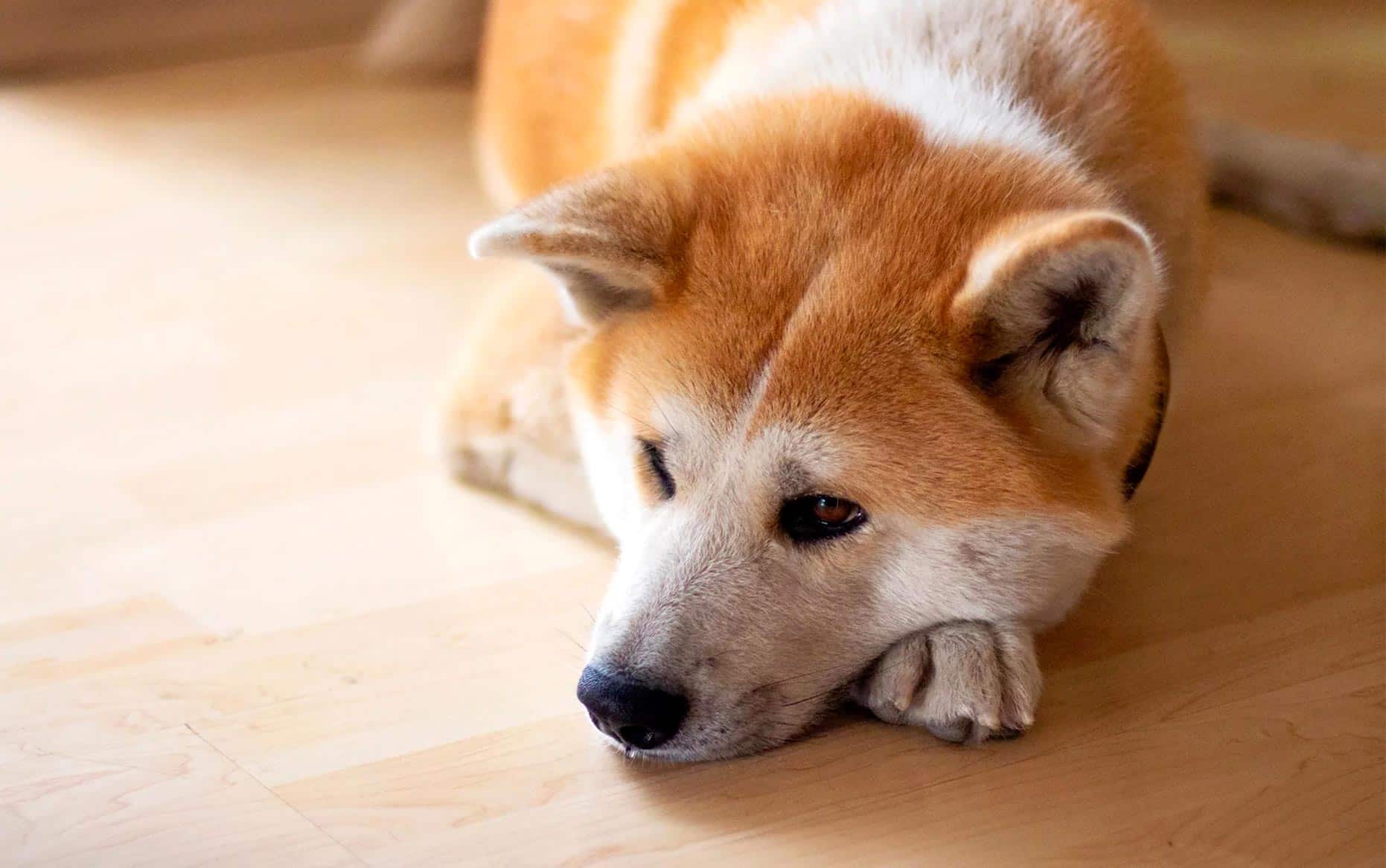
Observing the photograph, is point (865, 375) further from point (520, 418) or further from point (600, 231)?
point (520, 418)

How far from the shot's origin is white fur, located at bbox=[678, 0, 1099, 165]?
1.73 m

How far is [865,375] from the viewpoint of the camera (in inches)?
58.9

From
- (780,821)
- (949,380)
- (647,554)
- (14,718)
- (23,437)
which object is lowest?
(23,437)

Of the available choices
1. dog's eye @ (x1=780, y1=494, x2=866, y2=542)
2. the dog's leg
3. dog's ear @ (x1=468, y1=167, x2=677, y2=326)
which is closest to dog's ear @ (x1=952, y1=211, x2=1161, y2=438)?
dog's eye @ (x1=780, y1=494, x2=866, y2=542)

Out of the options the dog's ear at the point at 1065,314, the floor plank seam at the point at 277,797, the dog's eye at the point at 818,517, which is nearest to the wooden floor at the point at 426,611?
the floor plank seam at the point at 277,797

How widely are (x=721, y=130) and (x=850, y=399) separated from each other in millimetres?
479

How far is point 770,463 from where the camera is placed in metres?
1.52

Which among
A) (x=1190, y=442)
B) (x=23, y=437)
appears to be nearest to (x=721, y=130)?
(x=1190, y=442)

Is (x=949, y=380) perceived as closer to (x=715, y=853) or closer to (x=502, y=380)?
(x=715, y=853)

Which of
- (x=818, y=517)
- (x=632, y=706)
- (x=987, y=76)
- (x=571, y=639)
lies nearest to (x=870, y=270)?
(x=818, y=517)

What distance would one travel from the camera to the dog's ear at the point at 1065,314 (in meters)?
1.35

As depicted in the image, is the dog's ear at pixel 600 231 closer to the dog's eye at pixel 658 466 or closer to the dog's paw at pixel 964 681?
the dog's eye at pixel 658 466

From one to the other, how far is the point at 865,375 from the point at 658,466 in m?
0.32

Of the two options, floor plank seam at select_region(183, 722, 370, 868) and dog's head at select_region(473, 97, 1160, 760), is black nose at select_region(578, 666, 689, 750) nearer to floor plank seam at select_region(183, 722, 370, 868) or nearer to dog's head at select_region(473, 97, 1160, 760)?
dog's head at select_region(473, 97, 1160, 760)
